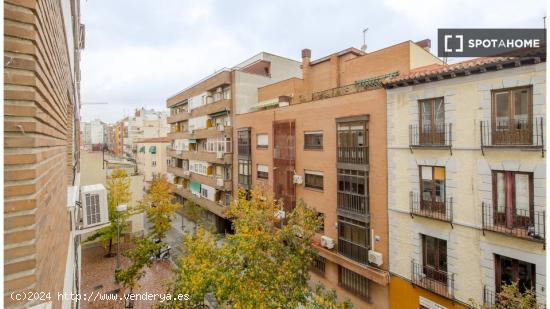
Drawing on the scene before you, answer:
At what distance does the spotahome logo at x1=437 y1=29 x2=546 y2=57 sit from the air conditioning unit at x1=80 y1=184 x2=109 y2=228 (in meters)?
14.1

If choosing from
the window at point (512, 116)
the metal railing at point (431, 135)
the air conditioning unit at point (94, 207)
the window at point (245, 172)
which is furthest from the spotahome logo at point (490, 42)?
the window at point (245, 172)

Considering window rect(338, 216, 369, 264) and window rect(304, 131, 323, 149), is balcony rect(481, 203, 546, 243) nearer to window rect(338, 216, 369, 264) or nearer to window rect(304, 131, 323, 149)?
window rect(338, 216, 369, 264)

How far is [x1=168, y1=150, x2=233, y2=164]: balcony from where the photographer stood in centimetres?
2342

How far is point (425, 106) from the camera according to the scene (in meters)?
11.1

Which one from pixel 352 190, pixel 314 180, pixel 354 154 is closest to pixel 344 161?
pixel 354 154

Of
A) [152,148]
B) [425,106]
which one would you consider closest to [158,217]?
[425,106]

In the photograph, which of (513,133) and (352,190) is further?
(352,190)

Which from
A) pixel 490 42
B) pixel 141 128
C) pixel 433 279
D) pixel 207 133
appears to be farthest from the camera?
pixel 141 128

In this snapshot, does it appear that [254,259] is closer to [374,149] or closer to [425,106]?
[374,149]

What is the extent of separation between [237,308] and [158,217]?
1499 cm

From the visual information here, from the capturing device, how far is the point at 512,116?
884 cm

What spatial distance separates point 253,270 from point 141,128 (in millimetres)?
67026

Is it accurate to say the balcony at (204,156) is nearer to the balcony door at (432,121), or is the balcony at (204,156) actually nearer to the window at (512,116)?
the balcony door at (432,121)

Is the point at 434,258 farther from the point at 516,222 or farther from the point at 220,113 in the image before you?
the point at 220,113
